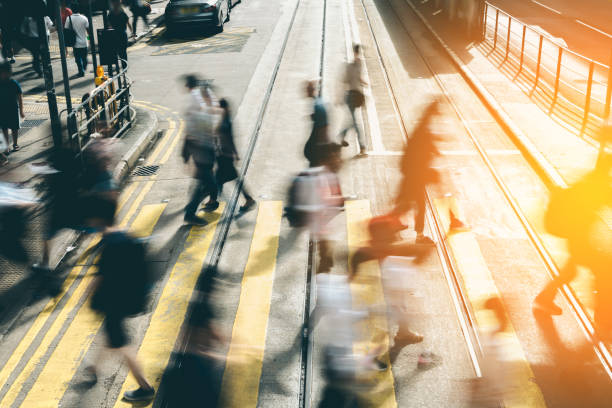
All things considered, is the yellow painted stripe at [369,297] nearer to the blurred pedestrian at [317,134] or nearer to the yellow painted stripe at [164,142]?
the blurred pedestrian at [317,134]

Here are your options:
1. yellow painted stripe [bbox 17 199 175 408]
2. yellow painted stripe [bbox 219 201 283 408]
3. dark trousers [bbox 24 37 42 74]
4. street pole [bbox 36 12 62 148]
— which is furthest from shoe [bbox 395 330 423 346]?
dark trousers [bbox 24 37 42 74]

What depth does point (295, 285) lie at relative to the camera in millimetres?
7852

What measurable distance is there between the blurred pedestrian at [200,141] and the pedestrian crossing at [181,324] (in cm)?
40

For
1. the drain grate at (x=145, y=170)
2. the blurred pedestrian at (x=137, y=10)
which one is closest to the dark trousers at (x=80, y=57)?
the blurred pedestrian at (x=137, y=10)

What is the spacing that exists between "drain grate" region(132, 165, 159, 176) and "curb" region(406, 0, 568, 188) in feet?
22.7

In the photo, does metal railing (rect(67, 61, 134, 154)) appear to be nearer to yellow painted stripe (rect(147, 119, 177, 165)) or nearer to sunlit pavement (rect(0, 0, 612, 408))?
yellow painted stripe (rect(147, 119, 177, 165))

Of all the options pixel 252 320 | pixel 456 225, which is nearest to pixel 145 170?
pixel 252 320

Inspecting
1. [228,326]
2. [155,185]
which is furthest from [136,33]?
[228,326]

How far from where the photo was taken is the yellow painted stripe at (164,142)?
1248 centimetres

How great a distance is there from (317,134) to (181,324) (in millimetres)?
3326

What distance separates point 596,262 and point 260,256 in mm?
4340

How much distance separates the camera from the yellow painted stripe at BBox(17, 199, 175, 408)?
600 centimetres

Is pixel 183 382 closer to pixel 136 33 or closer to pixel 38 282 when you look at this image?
pixel 38 282

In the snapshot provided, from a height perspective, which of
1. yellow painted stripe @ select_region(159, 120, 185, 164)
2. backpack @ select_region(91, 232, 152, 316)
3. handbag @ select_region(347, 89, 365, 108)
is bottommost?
yellow painted stripe @ select_region(159, 120, 185, 164)
